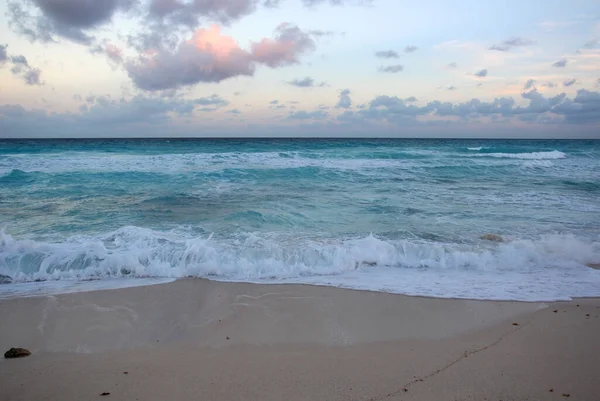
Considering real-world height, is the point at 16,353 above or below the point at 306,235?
below

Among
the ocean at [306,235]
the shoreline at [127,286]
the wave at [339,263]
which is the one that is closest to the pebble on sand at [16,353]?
the shoreline at [127,286]

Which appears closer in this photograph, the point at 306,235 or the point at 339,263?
the point at 339,263

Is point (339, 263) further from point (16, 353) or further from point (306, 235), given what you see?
point (16, 353)

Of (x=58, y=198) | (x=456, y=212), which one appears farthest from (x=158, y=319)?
(x=58, y=198)

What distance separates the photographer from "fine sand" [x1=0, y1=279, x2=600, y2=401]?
10.5ft

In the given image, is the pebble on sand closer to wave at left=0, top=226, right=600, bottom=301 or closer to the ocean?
the ocean

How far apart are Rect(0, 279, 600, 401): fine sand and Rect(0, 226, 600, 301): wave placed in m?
0.52

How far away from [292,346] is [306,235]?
4326 mm

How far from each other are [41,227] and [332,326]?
760 centimetres

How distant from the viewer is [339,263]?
649 centimetres

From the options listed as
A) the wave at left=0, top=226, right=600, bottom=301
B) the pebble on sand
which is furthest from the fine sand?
the wave at left=0, top=226, right=600, bottom=301

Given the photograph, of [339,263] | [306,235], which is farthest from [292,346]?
[306,235]

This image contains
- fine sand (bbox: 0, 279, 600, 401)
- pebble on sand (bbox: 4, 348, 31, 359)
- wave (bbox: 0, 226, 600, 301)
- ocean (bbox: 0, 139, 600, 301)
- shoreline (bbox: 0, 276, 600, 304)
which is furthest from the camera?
ocean (bbox: 0, 139, 600, 301)

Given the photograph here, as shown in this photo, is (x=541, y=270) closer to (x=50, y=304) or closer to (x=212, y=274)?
(x=212, y=274)
